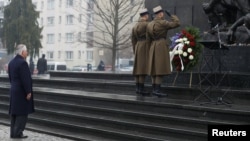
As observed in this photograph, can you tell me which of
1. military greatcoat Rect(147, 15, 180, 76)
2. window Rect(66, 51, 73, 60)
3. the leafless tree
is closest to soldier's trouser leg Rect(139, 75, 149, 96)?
military greatcoat Rect(147, 15, 180, 76)

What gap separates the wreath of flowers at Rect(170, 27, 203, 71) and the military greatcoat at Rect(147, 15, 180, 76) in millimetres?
456

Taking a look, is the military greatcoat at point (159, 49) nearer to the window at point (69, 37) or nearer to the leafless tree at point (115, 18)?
the leafless tree at point (115, 18)

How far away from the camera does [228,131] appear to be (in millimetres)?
7094

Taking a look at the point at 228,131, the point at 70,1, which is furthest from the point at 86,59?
the point at 228,131

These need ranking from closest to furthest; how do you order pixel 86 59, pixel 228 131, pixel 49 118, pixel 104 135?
1. pixel 228 131
2. pixel 104 135
3. pixel 49 118
4. pixel 86 59

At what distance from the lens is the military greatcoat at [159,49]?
1105 centimetres

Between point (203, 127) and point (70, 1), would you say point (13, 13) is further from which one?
point (203, 127)

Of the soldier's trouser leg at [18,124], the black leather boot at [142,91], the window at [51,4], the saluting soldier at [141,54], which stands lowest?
the soldier's trouser leg at [18,124]

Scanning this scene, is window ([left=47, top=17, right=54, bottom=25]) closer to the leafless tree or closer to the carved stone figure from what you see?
the leafless tree

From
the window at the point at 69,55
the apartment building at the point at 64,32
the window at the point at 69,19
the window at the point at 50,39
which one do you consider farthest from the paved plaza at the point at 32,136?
the window at the point at 50,39

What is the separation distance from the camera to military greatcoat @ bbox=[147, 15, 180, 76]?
11055 millimetres

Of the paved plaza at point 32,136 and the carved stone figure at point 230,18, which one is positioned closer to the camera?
the paved plaza at point 32,136

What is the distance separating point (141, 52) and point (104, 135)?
2.71 meters

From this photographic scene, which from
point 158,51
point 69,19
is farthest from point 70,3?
point 158,51
